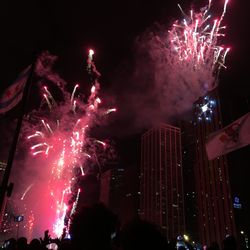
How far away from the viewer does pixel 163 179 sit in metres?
123

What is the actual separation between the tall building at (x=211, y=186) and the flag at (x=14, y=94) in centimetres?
8821

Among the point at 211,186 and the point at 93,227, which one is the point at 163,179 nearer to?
the point at 211,186

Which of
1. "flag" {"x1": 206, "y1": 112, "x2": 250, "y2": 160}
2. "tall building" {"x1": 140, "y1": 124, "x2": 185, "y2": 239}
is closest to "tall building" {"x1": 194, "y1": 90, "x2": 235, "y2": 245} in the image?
"tall building" {"x1": 140, "y1": 124, "x2": 185, "y2": 239}

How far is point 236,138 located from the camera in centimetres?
1183

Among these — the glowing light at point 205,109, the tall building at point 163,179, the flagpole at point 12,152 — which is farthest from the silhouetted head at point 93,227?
the tall building at point 163,179

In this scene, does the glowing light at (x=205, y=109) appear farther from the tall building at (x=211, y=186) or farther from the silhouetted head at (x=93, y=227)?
the silhouetted head at (x=93, y=227)

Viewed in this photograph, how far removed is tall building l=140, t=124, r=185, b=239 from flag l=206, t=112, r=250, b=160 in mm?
106148

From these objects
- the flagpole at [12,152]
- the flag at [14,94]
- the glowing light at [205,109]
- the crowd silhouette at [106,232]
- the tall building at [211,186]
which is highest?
the glowing light at [205,109]

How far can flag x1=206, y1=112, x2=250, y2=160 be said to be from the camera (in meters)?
11.5

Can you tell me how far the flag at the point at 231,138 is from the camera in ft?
37.8

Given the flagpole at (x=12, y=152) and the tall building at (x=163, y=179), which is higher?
the tall building at (x=163, y=179)

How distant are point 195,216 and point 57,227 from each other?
8729 centimetres

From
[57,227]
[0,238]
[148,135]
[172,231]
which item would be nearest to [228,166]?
[172,231]

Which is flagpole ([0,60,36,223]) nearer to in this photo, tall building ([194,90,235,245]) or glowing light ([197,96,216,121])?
tall building ([194,90,235,245])
